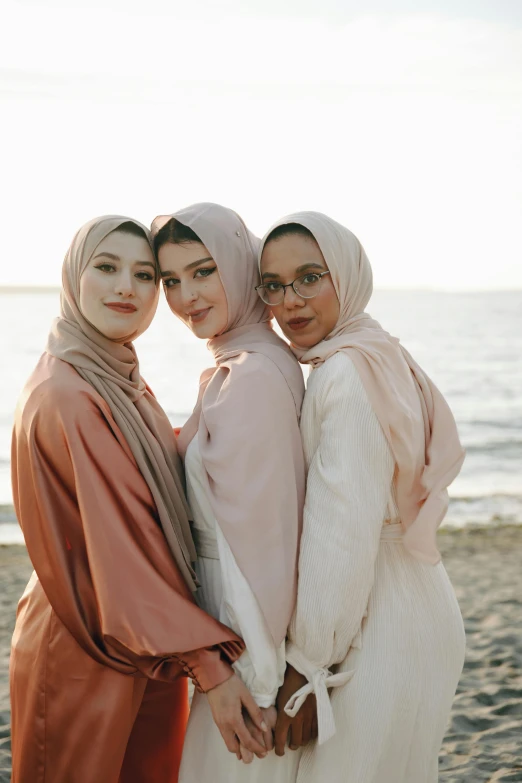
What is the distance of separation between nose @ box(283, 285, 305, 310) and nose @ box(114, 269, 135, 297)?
52cm

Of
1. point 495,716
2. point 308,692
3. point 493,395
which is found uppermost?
point 308,692

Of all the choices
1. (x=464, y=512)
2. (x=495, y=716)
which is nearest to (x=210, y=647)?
(x=495, y=716)

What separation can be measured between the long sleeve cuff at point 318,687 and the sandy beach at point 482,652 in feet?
6.52

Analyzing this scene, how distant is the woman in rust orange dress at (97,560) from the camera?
7.63 feet

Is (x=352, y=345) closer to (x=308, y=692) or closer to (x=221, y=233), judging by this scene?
(x=221, y=233)

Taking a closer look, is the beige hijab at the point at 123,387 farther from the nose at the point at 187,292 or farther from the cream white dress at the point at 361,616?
A: the cream white dress at the point at 361,616

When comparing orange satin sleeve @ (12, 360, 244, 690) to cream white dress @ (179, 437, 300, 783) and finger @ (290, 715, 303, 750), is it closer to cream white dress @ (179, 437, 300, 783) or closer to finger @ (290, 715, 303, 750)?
cream white dress @ (179, 437, 300, 783)

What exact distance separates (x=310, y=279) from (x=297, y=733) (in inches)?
56.9

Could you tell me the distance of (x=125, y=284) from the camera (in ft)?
8.44

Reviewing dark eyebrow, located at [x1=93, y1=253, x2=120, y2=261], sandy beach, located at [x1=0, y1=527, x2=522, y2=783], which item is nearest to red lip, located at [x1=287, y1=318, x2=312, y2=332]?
dark eyebrow, located at [x1=93, y1=253, x2=120, y2=261]

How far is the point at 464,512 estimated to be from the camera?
1029cm

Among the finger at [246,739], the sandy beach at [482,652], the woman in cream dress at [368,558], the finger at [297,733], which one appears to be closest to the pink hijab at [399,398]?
the woman in cream dress at [368,558]

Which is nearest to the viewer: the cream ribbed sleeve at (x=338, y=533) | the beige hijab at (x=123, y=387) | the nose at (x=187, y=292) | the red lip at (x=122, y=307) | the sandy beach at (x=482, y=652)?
the cream ribbed sleeve at (x=338, y=533)

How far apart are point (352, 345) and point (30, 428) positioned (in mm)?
1033
